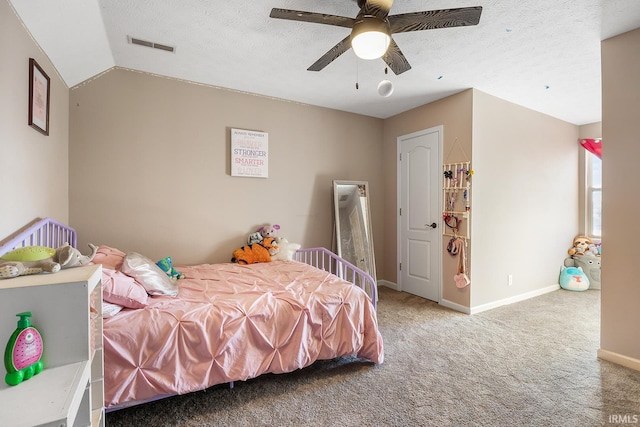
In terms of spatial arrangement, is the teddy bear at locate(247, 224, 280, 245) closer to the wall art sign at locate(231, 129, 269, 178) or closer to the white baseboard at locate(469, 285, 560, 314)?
the wall art sign at locate(231, 129, 269, 178)

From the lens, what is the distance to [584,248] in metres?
4.41

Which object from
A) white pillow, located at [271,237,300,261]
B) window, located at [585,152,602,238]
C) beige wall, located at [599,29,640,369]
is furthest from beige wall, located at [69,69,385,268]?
window, located at [585,152,602,238]

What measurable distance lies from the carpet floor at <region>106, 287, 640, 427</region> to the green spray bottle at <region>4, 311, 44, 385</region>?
987mm

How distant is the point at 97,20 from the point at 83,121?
1006mm

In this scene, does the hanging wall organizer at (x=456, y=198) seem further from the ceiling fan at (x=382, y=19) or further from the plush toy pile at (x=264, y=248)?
the ceiling fan at (x=382, y=19)

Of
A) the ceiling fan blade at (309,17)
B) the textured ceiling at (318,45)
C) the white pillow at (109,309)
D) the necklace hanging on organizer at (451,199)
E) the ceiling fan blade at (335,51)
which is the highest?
the textured ceiling at (318,45)

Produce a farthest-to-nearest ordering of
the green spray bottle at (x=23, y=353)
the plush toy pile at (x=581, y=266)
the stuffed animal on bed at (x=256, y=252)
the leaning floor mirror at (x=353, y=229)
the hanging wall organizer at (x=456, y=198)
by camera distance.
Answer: the plush toy pile at (x=581, y=266) < the leaning floor mirror at (x=353, y=229) < the hanging wall organizer at (x=456, y=198) < the stuffed animal on bed at (x=256, y=252) < the green spray bottle at (x=23, y=353)

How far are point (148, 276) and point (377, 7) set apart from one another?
210 cm

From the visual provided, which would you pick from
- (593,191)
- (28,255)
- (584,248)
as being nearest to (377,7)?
(28,255)

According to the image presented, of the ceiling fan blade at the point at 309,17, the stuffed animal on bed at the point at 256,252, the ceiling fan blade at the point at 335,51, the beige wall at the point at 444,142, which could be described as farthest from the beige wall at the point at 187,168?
the ceiling fan blade at the point at 309,17

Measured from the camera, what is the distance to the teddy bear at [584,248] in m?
4.39

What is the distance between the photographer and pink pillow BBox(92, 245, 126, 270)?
2113 mm

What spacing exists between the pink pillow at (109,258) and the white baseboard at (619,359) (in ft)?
11.8

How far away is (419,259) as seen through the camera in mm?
3898
